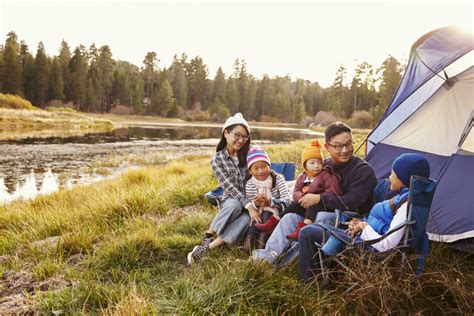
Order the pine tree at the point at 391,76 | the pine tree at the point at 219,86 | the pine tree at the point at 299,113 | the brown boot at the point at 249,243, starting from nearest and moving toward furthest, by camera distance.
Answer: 1. the brown boot at the point at 249,243
2. the pine tree at the point at 391,76
3. the pine tree at the point at 299,113
4. the pine tree at the point at 219,86

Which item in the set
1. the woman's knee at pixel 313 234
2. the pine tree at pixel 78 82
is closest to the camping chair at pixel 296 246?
the woman's knee at pixel 313 234

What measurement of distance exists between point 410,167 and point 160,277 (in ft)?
6.80

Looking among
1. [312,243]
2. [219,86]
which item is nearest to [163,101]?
[219,86]

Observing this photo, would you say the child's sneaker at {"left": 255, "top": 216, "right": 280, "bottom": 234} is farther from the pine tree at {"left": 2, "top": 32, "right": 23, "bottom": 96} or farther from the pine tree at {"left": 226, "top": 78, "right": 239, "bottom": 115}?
the pine tree at {"left": 226, "top": 78, "right": 239, "bottom": 115}

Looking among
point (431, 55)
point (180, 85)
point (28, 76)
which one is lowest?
point (431, 55)

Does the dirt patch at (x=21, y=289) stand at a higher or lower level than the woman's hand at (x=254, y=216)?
lower

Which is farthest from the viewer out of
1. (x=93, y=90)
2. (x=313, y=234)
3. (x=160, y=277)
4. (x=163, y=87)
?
(x=163, y=87)

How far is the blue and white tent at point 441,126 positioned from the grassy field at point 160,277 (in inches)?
13.8

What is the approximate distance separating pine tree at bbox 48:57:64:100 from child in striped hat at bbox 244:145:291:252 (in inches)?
1855

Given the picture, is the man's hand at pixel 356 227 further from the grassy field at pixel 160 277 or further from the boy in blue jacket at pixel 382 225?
the grassy field at pixel 160 277

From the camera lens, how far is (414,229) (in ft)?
7.03

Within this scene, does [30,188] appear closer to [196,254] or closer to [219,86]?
[196,254]

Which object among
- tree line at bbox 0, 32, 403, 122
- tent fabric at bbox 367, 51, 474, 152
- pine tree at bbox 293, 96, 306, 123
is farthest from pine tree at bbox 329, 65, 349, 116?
tent fabric at bbox 367, 51, 474, 152

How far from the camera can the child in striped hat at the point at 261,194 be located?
3.28 m
